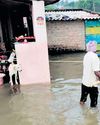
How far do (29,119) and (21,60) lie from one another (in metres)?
3.47

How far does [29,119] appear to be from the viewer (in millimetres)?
8055

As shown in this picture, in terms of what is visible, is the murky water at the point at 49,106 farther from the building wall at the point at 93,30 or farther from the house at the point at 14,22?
the building wall at the point at 93,30

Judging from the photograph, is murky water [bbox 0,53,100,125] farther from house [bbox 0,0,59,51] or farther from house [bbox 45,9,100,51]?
house [bbox 45,9,100,51]

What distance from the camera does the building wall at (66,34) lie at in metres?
19.0

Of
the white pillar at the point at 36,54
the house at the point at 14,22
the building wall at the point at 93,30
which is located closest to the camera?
the white pillar at the point at 36,54

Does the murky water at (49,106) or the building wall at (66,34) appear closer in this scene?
the murky water at (49,106)

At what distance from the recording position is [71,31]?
62.8 ft

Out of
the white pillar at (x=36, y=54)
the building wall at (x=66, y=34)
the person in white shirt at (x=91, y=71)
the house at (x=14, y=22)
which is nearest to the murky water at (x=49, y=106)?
the white pillar at (x=36, y=54)

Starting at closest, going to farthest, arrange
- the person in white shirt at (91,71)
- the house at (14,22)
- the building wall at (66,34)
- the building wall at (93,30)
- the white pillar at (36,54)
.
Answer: the person in white shirt at (91,71), the white pillar at (36,54), the house at (14,22), the building wall at (93,30), the building wall at (66,34)

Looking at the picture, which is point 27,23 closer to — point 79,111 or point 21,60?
point 21,60

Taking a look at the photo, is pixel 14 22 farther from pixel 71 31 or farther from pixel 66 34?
pixel 71 31

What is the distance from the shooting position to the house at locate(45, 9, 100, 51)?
18844 mm

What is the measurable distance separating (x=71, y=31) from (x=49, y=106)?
35.1 feet

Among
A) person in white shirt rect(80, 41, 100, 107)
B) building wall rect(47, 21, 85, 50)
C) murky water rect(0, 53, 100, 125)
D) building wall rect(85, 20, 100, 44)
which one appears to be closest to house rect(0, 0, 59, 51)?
building wall rect(47, 21, 85, 50)
